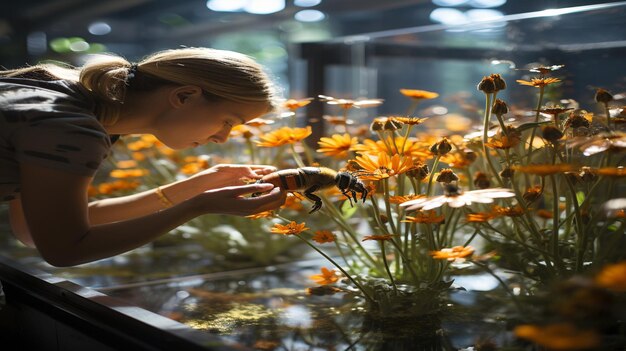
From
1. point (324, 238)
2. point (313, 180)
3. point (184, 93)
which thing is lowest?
Answer: point (324, 238)

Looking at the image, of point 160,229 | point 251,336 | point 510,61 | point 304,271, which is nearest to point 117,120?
point 160,229

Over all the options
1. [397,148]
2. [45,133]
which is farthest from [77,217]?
[397,148]

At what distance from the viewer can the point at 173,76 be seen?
38.6 inches

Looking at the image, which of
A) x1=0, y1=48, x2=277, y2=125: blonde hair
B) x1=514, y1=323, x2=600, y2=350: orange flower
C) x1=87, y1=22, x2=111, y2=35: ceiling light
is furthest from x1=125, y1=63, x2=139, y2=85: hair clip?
x1=87, y1=22, x2=111, y2=35: ceiling light

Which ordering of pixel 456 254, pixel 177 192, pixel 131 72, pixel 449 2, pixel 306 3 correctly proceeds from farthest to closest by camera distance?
pixel 306 3 → pixel 449 2 → pixel 177 192 → pixel 131 72 → pixel 456 254

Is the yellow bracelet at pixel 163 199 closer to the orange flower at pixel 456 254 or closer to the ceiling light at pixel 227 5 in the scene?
the orange flower at pixel 456 254

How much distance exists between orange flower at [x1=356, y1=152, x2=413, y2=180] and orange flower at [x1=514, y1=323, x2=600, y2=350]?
0.37m

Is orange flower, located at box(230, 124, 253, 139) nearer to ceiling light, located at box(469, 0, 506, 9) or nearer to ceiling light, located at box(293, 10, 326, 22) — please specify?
ceiling light, located at box(469, 0, 506, 9)

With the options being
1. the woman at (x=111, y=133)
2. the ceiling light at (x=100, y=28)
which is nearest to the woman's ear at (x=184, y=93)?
the woman at (x=111, y=133)

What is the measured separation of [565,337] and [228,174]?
0.66m

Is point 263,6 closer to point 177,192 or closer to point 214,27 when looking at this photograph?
point 214,27

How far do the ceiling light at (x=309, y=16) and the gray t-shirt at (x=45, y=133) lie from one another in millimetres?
1197

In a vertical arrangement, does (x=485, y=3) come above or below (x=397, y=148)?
above

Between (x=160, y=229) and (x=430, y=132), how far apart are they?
2.73ft
